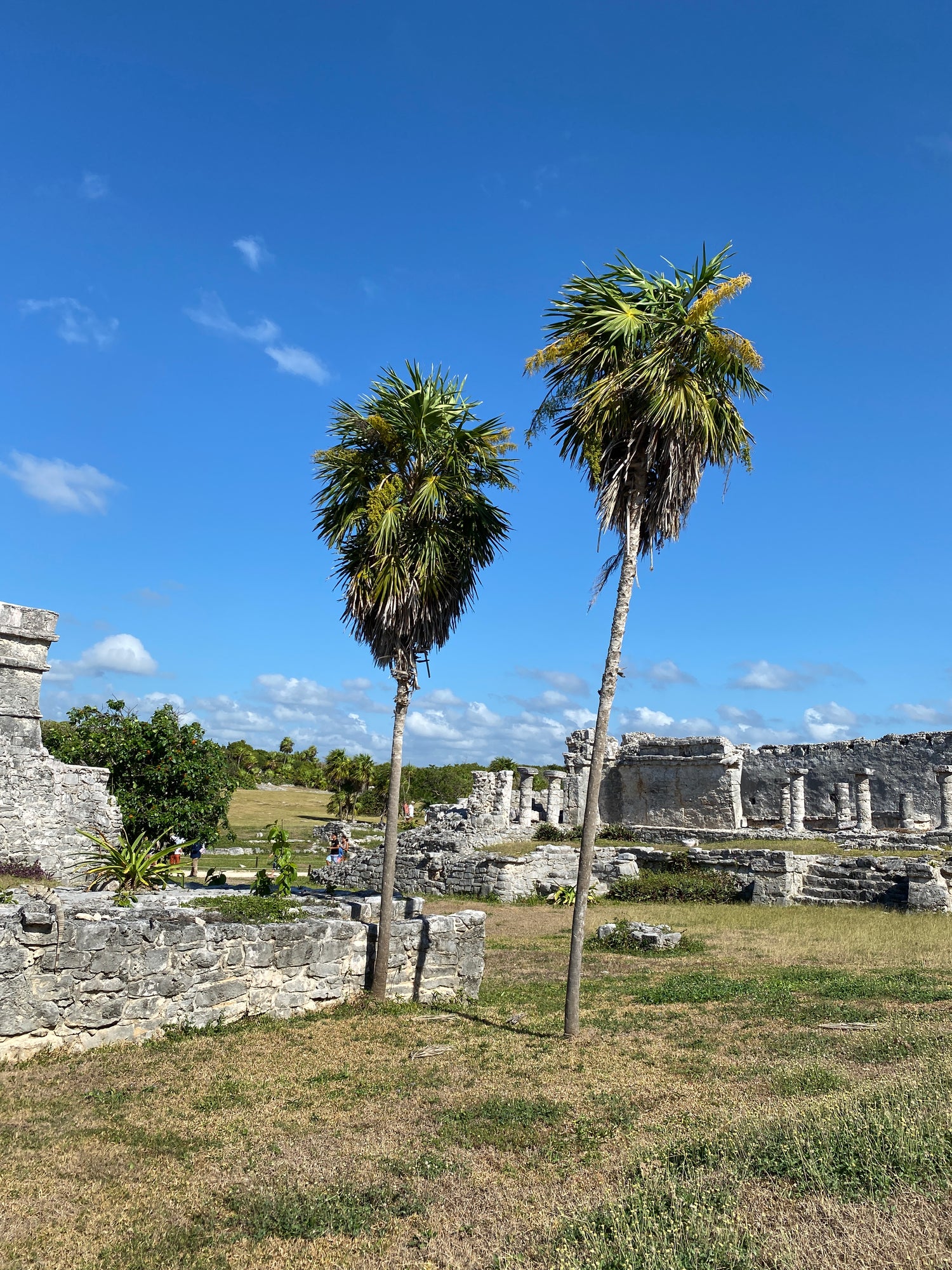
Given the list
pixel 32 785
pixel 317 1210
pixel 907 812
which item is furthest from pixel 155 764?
pixel 907 812

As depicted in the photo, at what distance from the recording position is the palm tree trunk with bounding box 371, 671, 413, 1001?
1022 cm

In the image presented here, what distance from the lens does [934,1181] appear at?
466 cm

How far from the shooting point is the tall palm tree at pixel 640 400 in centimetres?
928

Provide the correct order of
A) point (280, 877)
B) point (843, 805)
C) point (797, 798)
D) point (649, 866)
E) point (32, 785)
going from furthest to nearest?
1. point (797, 798)
2. point (843, 805)
3. point (649, 866)
4. point (32, 785)
5. point (280, 877)

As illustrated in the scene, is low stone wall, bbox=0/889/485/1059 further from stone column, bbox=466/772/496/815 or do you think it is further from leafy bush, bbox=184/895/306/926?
stone column, bbox=466/772/496/815

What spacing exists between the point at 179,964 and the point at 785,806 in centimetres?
3077

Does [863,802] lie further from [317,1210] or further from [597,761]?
[317,1210]

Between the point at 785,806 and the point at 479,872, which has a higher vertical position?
the point at 785,806

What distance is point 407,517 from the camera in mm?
10992

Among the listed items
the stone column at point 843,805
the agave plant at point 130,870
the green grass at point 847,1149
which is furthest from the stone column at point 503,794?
the green grass at point 847,1149

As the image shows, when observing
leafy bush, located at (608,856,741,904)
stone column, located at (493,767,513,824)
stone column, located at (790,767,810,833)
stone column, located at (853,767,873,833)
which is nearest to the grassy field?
leafy bush, located at (608,856,741,904)

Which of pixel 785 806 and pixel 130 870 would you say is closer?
pixel 130 870

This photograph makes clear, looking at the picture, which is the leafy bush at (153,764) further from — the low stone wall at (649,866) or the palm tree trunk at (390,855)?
the palm tree trunk at (390,855)

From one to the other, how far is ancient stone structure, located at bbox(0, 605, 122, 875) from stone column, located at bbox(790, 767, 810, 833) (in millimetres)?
26708
